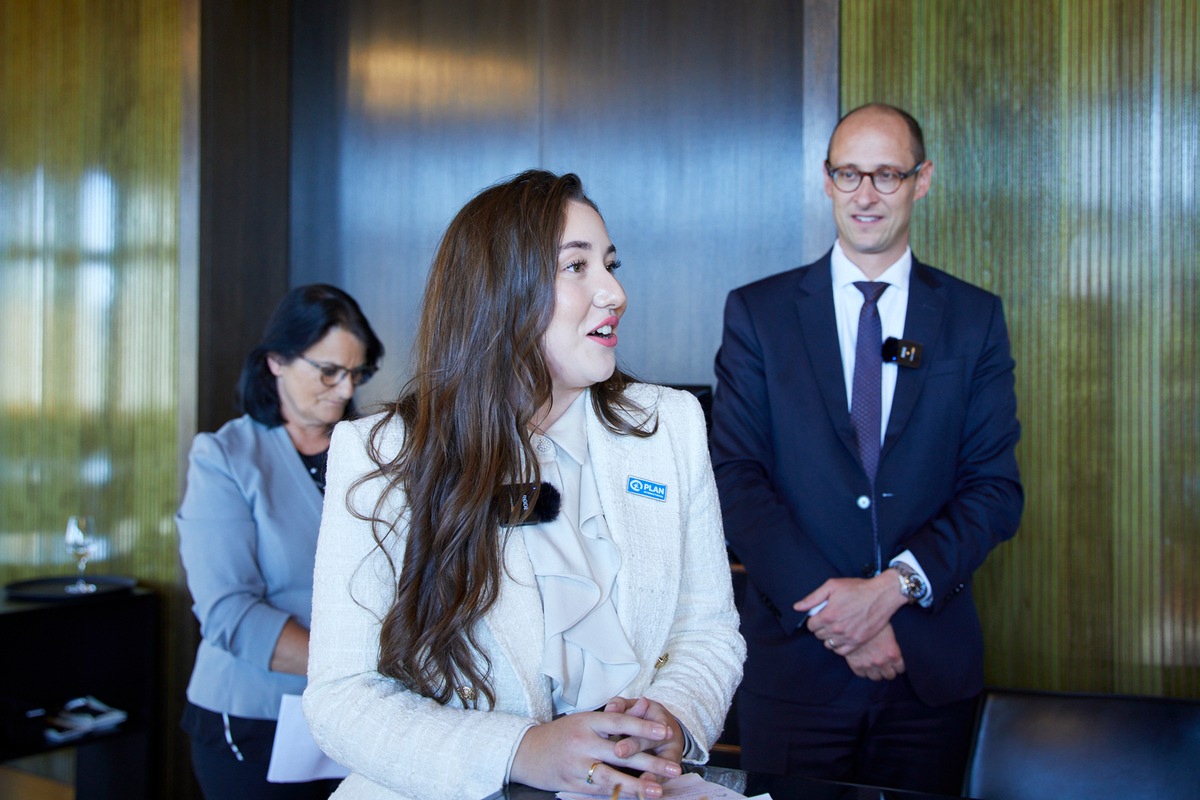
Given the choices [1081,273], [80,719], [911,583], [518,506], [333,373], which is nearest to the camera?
[518,506]

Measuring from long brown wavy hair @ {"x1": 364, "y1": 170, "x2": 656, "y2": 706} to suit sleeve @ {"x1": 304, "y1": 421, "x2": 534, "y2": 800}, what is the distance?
28 millimetres

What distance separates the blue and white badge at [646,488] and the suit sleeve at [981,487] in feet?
2.63

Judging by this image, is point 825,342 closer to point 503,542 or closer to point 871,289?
point 871,289

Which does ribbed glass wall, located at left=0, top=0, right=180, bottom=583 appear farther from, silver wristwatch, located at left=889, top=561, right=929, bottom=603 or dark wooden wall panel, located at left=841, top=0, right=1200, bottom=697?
silver wristwatch, located at left=889, top=561, right=929, bottom=603

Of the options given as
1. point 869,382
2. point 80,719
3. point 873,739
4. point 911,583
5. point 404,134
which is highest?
point 404,134

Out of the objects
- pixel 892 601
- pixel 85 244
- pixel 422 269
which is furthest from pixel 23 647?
pixel 892 601

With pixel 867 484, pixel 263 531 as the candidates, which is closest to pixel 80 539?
pixel 263 531

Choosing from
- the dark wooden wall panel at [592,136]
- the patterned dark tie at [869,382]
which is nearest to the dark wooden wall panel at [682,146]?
the dark wooden wall panel at [592,136]

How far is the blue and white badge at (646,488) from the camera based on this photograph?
1.91 metres

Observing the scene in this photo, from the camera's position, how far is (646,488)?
1.92 meters

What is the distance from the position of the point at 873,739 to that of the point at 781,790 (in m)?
1.16

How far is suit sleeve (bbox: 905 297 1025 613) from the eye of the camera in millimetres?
2445

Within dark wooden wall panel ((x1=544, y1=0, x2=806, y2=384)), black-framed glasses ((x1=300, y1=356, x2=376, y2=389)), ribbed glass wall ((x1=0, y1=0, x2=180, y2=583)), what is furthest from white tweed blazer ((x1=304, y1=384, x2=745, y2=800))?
ribbed glass wall ((x1=0, y1=0, x2=180, y2=583))

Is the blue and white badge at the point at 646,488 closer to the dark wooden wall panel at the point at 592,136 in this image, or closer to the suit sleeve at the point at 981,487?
the suit sleeve at the point at 981,487
